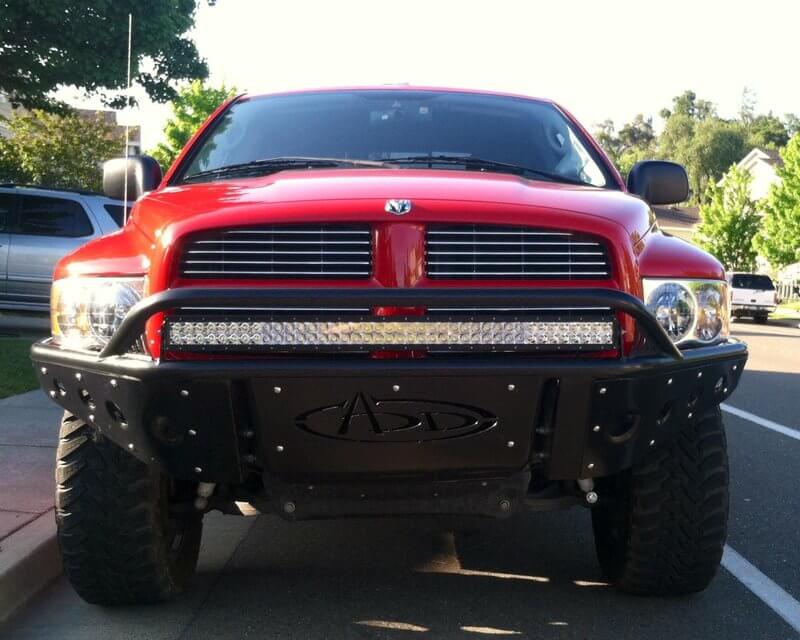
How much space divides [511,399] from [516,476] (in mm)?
437

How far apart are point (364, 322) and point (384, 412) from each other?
273 millimetres

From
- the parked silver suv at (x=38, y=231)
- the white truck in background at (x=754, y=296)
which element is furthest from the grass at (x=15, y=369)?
the white truck in background at (x=754, y=296)

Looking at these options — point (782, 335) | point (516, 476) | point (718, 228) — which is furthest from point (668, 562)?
point (718, 228)

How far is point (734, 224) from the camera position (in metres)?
55.2

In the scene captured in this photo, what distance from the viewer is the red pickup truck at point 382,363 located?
322 centimetres

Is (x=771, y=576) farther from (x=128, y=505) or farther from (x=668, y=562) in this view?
(x=128, y=505)

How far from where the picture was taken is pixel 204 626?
390 centimetres

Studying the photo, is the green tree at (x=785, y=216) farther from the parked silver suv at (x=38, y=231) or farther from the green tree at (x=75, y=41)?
the parked silver suv at (x=38, y=231)

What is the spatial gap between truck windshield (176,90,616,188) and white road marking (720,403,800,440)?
456 centimetres

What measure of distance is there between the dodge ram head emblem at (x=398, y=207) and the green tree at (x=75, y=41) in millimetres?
12868

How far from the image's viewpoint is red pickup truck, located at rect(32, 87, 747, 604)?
3.22 m

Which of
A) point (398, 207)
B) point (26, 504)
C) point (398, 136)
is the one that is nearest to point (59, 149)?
point (26, 504)

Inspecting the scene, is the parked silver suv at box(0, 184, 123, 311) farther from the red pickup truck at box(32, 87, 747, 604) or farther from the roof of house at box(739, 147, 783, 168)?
the roof of house at box(739, 147, 783, 168)

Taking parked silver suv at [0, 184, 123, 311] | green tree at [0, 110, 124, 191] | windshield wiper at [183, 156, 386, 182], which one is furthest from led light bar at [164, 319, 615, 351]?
green tree at [0, 110, 124, 191]
